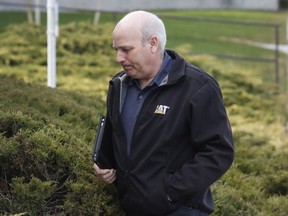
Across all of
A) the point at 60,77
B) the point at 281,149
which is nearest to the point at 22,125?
the point at 281,149

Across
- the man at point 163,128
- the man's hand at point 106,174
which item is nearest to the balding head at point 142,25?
the man at point 163,128

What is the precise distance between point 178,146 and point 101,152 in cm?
45

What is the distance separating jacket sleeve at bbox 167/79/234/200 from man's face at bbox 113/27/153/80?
0.28 meters

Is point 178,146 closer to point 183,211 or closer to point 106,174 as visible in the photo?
point 183,211

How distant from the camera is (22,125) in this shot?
4.02 meters

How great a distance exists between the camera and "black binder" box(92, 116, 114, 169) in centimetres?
345

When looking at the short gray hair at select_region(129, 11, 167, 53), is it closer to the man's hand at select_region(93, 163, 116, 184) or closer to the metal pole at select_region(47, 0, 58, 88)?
the man's hand at select_region(93, 163, 116, 184)

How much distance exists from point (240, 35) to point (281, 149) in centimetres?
1789

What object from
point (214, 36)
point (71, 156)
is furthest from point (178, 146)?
point (214, 36)

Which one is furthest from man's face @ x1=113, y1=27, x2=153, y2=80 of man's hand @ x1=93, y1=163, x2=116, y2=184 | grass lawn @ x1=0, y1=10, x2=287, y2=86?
grass lawn @ x1=0, y1=10, x2=287, y2=86

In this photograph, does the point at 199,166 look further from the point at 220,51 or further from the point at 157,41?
the point at 220,51

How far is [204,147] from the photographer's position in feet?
10.3

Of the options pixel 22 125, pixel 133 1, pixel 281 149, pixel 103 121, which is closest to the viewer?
pixel 103 121

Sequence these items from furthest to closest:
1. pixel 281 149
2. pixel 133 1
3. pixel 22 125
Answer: pixel 133 1, pixel 281 149, pixel 22 125
